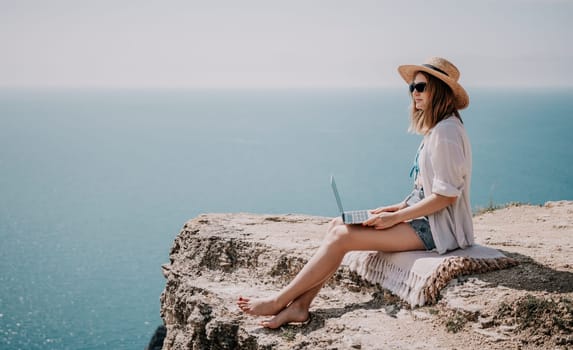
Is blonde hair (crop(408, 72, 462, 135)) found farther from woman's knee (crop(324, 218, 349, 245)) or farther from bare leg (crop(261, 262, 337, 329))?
bare leg (crop(261, 262, 337, 329))

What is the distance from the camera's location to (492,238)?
302 inches

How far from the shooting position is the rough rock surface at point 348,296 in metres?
4.74

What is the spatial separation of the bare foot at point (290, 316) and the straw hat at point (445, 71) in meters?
2.49

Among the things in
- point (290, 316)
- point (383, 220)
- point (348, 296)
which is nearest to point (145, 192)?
point (348, 296)

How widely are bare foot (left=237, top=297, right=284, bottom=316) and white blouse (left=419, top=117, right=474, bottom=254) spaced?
164cm

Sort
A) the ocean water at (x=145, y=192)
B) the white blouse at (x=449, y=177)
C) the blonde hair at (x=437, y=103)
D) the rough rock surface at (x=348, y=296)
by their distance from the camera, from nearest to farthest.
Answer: the rough rock surface at (x=348, y=296) → the white blouse at (x=449, y=177) → the blonde hair at (x=437, y=103) → the ocean water at (x=145, y=192)

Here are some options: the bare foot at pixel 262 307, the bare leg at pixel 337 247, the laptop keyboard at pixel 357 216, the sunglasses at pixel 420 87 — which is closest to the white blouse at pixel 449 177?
the bare leg at pixel 337 247

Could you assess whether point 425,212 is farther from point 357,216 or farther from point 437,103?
point 437,103

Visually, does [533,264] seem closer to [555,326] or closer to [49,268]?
[555,326]

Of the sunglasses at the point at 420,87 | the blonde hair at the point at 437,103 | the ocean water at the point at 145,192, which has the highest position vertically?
the sunglasses at the point at 420,87

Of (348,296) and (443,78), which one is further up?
(443,78)

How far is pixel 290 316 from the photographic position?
535 centimetres

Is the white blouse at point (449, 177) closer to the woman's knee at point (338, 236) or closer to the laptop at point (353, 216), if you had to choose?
the laptop at point (353, 216)

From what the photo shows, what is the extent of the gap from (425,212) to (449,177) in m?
0.38
